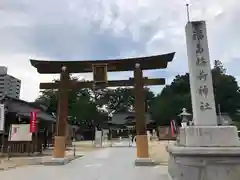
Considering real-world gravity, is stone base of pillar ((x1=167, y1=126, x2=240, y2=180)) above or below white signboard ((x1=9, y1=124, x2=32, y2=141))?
below

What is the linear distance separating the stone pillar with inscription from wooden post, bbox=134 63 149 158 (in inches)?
220

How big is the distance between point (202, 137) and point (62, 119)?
878 cm

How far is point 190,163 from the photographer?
21.7 feet

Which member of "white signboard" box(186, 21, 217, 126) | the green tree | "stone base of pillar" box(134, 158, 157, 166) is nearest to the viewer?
"white signboard" box(186, 21, 217, 126)

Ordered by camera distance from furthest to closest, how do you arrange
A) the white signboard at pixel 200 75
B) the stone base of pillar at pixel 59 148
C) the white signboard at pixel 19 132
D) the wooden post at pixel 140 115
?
the white signboard at pixel 19 132 < the stone base of pillar at pixel 59 148 < the wooden post at pixel 140 115 < the white signboard at pixel 200 75

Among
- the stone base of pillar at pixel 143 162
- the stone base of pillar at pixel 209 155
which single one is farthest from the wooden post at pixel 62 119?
the stone base of pillar at pixel 209 155

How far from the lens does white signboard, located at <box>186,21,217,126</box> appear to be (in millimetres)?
7480

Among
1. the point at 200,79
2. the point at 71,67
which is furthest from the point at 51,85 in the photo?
the point at 200,79

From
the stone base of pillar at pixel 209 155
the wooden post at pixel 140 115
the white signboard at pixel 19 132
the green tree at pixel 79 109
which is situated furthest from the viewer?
the green tree at pixel 79 109

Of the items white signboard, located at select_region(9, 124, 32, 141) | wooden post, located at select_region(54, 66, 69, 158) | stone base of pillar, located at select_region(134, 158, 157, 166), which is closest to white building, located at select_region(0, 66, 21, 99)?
white signboard, located at select_region(9, 124, 32, 141)

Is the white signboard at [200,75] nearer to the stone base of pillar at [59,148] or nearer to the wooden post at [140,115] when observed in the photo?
the wooden post at [140,115]

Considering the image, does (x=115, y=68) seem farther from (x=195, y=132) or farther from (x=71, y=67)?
(x=195, y=132)

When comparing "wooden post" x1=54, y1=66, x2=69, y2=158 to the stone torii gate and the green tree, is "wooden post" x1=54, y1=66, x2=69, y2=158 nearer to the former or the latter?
the stone torii gate

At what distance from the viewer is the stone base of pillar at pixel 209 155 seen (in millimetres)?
6398
